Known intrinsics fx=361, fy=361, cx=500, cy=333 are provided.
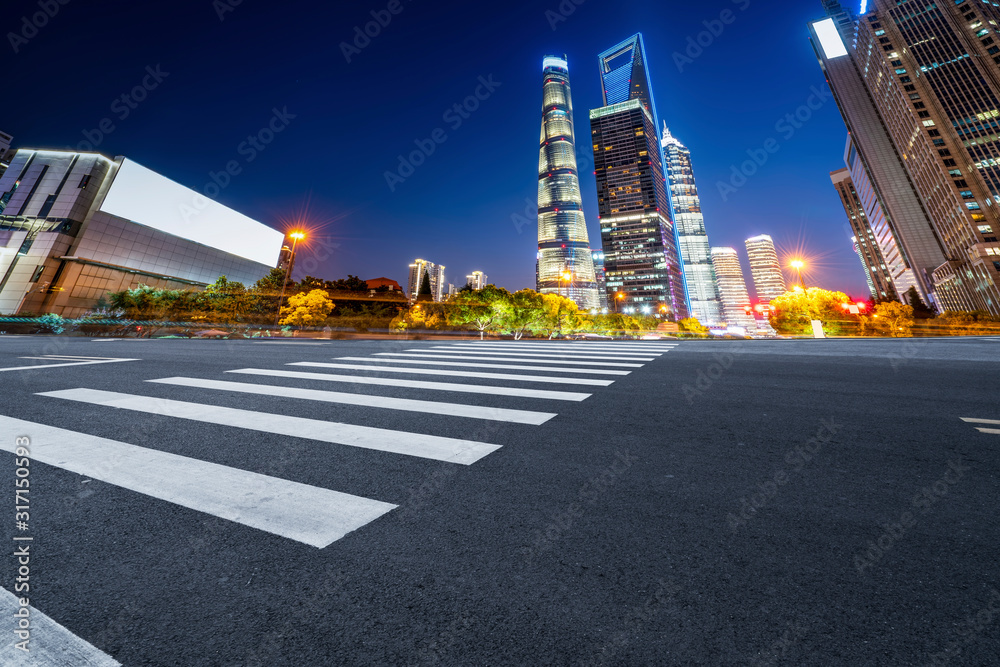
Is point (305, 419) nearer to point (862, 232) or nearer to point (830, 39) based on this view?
point (830, 39)

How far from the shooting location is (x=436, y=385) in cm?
566

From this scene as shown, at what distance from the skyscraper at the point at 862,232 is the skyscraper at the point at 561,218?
94379mm

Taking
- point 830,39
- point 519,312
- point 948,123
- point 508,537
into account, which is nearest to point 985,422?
point 508,537

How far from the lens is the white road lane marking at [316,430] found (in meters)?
3.03

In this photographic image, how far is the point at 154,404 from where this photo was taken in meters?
4.38

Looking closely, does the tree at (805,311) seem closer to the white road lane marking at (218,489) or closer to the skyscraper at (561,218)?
the white road lane marking at (218,489)

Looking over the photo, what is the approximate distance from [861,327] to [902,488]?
127 ft

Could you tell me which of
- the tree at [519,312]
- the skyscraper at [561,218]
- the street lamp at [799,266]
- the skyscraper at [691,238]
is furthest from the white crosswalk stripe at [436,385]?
the skyscraper at [691,238]

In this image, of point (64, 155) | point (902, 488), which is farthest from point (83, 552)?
point (64, 155)

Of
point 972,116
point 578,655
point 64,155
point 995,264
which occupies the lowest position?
point 578,655

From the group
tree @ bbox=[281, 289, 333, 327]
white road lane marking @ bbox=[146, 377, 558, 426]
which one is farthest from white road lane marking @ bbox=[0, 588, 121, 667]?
tree @ bbox=[281, 289, 333, 327]

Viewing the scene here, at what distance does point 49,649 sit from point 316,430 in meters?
2.35

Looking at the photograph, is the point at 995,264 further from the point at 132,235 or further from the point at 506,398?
the point at 132,235

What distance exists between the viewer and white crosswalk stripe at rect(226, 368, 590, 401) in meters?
5.11
